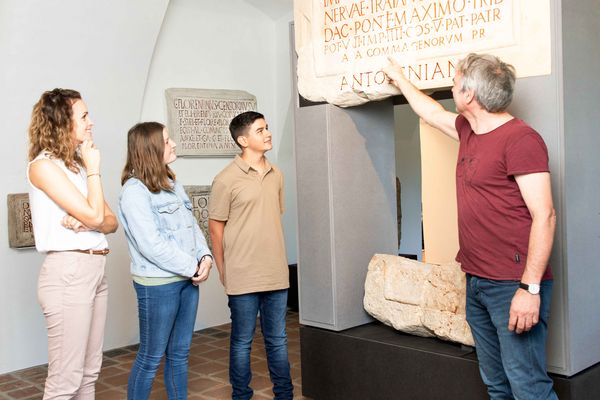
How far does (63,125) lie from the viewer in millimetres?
3211

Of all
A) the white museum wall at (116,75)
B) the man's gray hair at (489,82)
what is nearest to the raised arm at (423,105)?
the man's gray hair at (489,82)

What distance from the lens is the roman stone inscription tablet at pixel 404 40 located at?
3.22 metres

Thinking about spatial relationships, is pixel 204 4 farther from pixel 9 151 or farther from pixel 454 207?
pixel 454 207

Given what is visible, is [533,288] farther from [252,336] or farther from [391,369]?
[252,336]

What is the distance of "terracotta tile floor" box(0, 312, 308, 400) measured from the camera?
4.75 meters

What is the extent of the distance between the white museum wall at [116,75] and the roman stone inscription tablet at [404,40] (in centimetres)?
223

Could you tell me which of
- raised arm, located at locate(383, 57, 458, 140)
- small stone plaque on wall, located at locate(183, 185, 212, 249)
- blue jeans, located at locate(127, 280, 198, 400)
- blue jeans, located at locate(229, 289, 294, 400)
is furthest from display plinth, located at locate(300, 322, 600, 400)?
small stone plaque on wall, located at locate(183, 185, 212, 249)

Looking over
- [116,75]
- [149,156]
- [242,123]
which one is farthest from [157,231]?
[116,75]

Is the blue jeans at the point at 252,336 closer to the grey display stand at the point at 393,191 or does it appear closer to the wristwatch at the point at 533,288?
the grey display stand at the point at 393,191

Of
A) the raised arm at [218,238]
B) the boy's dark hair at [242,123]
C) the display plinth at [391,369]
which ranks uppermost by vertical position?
the boy's dark hair at [242,123]

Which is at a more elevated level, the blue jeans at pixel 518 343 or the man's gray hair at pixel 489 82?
the man's gray hair at pixel 489 82

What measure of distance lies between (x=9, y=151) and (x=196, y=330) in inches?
95.2

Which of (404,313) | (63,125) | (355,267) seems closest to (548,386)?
(404,313)

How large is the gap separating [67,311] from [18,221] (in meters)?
2.63
